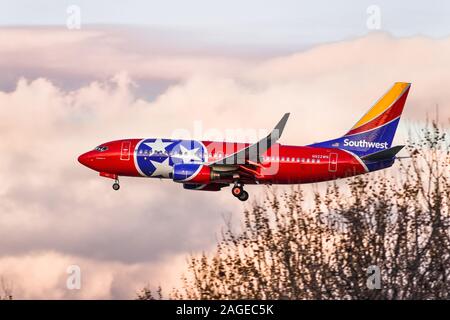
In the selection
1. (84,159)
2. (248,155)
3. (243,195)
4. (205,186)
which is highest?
(84,159)

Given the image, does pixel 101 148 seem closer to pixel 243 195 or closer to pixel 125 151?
pixel 125 151

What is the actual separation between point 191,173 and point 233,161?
12.4 feet

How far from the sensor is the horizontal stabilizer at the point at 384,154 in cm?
8200

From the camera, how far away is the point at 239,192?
3310 inches

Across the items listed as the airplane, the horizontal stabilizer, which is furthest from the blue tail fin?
the horizontal stabilizer

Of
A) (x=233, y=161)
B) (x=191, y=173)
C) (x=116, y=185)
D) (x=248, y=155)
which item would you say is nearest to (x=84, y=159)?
(x=116, y=185)

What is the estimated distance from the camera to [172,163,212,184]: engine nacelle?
263ft

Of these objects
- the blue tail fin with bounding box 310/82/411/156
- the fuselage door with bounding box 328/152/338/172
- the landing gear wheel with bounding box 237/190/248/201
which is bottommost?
the landing gear wheel with bounding box 237/190/248/201

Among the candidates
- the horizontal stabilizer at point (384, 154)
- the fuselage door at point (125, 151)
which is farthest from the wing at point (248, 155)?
the horizontal stabilizer at point (384, 154)

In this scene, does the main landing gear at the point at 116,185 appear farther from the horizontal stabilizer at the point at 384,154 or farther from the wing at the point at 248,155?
the horizontal stabilizer at the point at 384,154

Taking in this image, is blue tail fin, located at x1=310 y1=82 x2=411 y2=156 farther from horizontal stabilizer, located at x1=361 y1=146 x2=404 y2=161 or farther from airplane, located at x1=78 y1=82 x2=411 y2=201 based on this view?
horizontal stabilizer, located at x1=361 y1=146 x2=404 y2=161

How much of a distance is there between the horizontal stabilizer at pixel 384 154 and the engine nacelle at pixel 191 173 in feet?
46.5
